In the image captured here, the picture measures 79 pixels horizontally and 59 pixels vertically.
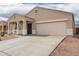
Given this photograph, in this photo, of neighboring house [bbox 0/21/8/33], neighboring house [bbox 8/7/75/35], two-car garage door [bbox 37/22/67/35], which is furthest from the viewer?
neighboring house [bbox 8/7/75/35]

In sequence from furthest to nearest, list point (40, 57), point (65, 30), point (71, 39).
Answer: point (65, 30) < point (71, 39) < point (40, 57)

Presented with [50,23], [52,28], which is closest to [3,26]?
[50,23]

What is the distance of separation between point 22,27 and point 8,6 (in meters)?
3.28

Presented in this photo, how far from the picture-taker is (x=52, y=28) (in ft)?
33.6

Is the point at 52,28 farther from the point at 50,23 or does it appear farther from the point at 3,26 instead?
the point at 3,26

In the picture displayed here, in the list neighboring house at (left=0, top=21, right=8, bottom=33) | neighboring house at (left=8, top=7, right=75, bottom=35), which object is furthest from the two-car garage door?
neighboring house at (left=0, top=21, right=8, bottom=33)

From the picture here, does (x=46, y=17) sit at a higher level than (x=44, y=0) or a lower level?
lower

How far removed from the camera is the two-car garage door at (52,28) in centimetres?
985

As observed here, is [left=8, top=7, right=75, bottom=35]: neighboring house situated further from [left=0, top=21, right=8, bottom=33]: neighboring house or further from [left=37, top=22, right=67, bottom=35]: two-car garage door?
[left=0, top=21, right=8, bottom=33]: neighboring house

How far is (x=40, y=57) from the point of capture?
5789 mm

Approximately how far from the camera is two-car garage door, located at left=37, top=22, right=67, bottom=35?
985 cm

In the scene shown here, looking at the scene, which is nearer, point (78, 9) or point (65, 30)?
point (78, 9)

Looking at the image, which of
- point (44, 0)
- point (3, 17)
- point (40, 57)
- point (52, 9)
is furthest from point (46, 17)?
point (40, 57)

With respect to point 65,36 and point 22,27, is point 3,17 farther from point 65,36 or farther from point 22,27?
point 65,36
